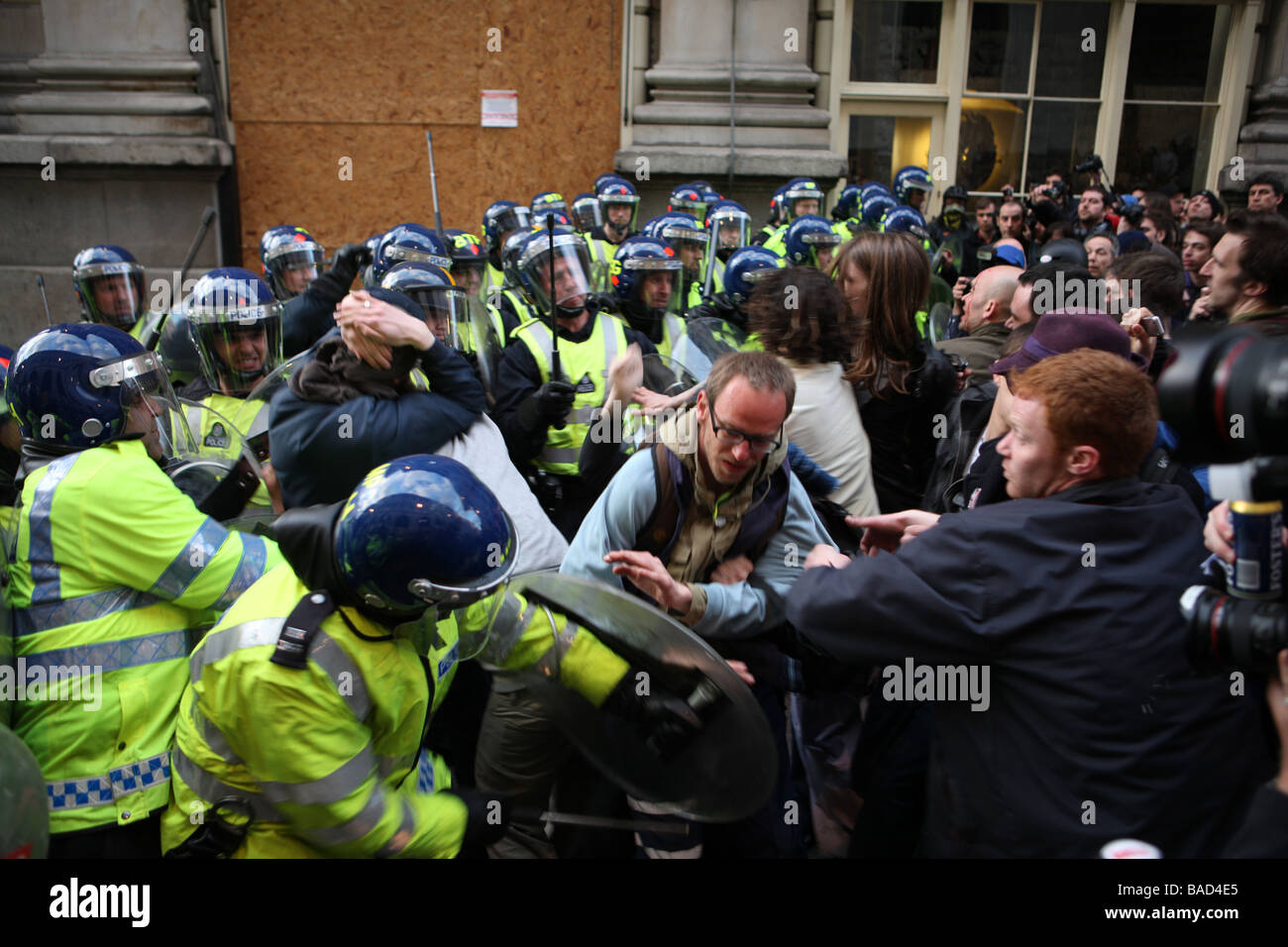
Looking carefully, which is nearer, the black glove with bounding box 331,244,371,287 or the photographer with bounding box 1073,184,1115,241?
the black glove with bounding box 331,244,371,287

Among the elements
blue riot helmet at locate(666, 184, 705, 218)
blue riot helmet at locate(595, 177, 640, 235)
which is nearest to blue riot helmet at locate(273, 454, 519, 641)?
blue riot helmet at locate(666, 184, 705, 218)

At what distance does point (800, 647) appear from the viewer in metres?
2.58

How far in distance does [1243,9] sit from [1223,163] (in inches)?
73.0

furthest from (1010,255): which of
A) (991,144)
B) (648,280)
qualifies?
(991,144)

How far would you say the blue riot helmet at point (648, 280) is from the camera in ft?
15.1

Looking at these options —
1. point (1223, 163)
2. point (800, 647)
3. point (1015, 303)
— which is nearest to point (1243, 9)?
point (1223, 163)

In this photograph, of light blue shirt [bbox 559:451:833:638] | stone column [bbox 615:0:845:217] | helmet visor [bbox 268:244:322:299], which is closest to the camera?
light blue shirt [bbox 559:451:833:638]

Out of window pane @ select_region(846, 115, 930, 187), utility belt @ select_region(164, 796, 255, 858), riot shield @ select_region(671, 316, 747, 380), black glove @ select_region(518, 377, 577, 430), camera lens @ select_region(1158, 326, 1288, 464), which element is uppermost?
window pane @ select_region(846, 115, 930, 187)

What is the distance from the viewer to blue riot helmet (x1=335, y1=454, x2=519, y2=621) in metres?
1.68

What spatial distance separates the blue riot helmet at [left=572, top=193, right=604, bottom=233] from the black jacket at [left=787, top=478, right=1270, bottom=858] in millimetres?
7567

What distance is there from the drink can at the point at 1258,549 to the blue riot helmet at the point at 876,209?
727cm

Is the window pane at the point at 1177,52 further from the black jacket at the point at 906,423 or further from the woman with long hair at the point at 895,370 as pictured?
the black jacket at the point at 906,423

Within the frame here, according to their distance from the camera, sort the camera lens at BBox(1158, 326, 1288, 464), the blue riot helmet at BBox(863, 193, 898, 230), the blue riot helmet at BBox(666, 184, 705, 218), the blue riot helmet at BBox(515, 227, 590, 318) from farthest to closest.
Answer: the blue riot helmet at BBox(666, 184, 705, 218) < the blue riot helmet at BBox(863, 193, 898, 230) < the blue riot helmet at BBox(515, 227, 590, 318) < the camera lens at BBox(1158, 326, 1288, 464)

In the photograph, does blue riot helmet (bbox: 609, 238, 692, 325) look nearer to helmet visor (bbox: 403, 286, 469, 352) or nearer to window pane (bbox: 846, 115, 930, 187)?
helmet visor (bbox: 403, 286, 469, 352)
